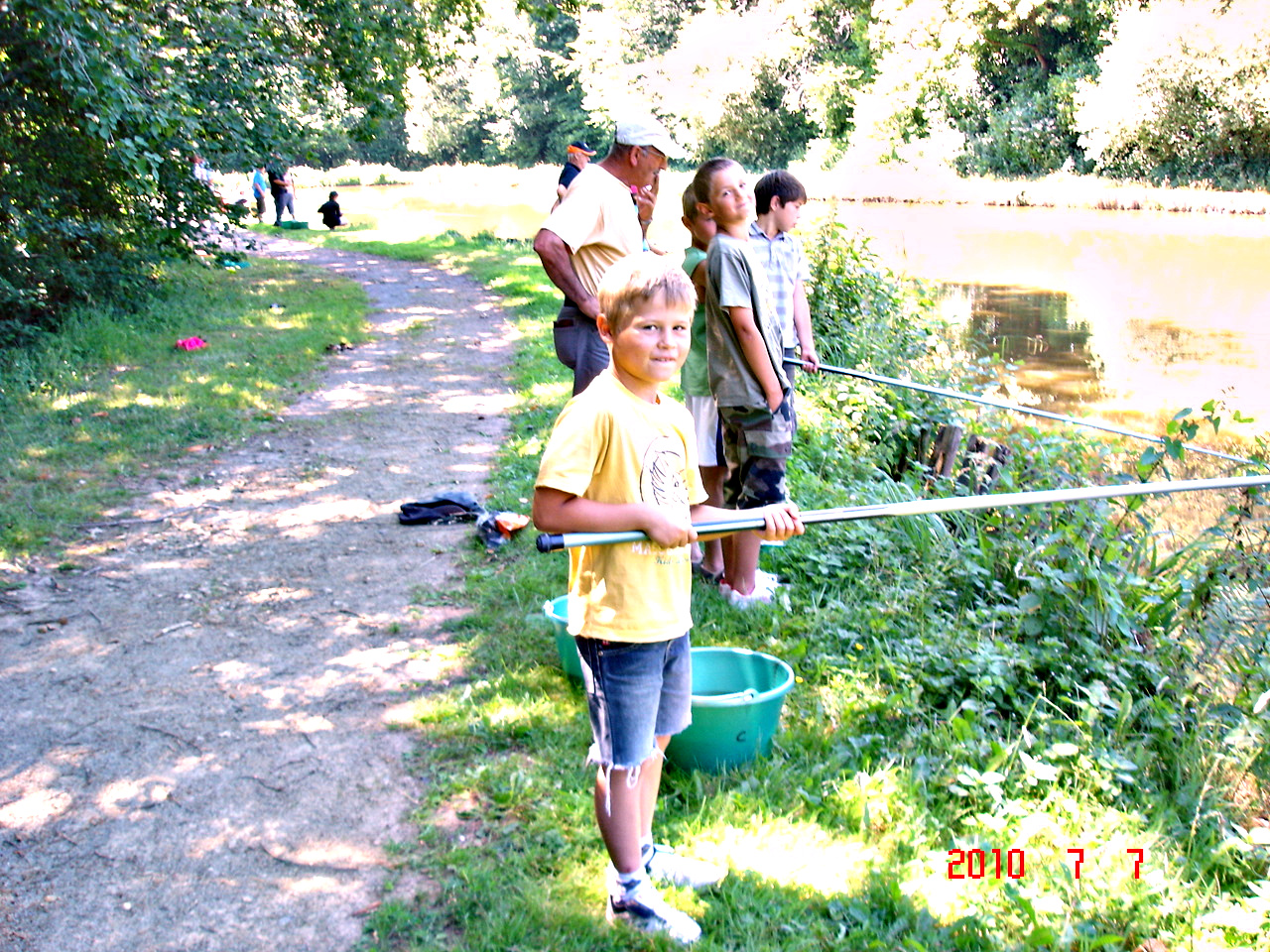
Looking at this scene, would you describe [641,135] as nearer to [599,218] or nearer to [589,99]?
[599,218]

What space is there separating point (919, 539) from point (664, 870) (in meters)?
2.77

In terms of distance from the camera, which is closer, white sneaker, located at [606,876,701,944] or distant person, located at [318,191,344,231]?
white sneaker, located at [606,876,701,944]

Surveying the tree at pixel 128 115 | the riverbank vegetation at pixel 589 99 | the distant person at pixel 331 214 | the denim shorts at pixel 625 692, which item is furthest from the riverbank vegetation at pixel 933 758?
the distant person at pixel 331 214

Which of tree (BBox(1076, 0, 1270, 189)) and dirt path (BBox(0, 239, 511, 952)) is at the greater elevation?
tree (BBox(1076, 0, 1270, 189))

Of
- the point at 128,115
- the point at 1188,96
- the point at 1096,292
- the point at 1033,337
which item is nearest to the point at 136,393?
the point at 128,115

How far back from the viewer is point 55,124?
9.77 meters

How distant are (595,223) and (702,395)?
837 mm

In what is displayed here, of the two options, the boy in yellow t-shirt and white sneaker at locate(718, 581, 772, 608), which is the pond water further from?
the boy in yellow t-shirt

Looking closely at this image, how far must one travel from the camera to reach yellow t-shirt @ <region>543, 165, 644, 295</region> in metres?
4.54

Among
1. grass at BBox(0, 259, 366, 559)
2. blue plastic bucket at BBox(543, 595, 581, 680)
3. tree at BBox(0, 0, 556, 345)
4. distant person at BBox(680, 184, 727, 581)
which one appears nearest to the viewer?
blue plastic bucket at BBox(543, 595, 581, 680)

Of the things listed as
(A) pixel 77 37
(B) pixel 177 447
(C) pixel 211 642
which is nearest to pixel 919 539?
(C) pixel 211 642

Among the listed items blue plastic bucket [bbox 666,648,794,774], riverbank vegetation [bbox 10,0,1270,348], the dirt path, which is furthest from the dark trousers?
riverbank vegetation [bbox 10,0,1270,348]

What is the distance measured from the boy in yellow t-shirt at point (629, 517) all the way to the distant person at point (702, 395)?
2.08 meters

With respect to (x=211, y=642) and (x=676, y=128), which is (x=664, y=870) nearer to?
(x=211, y=642)
